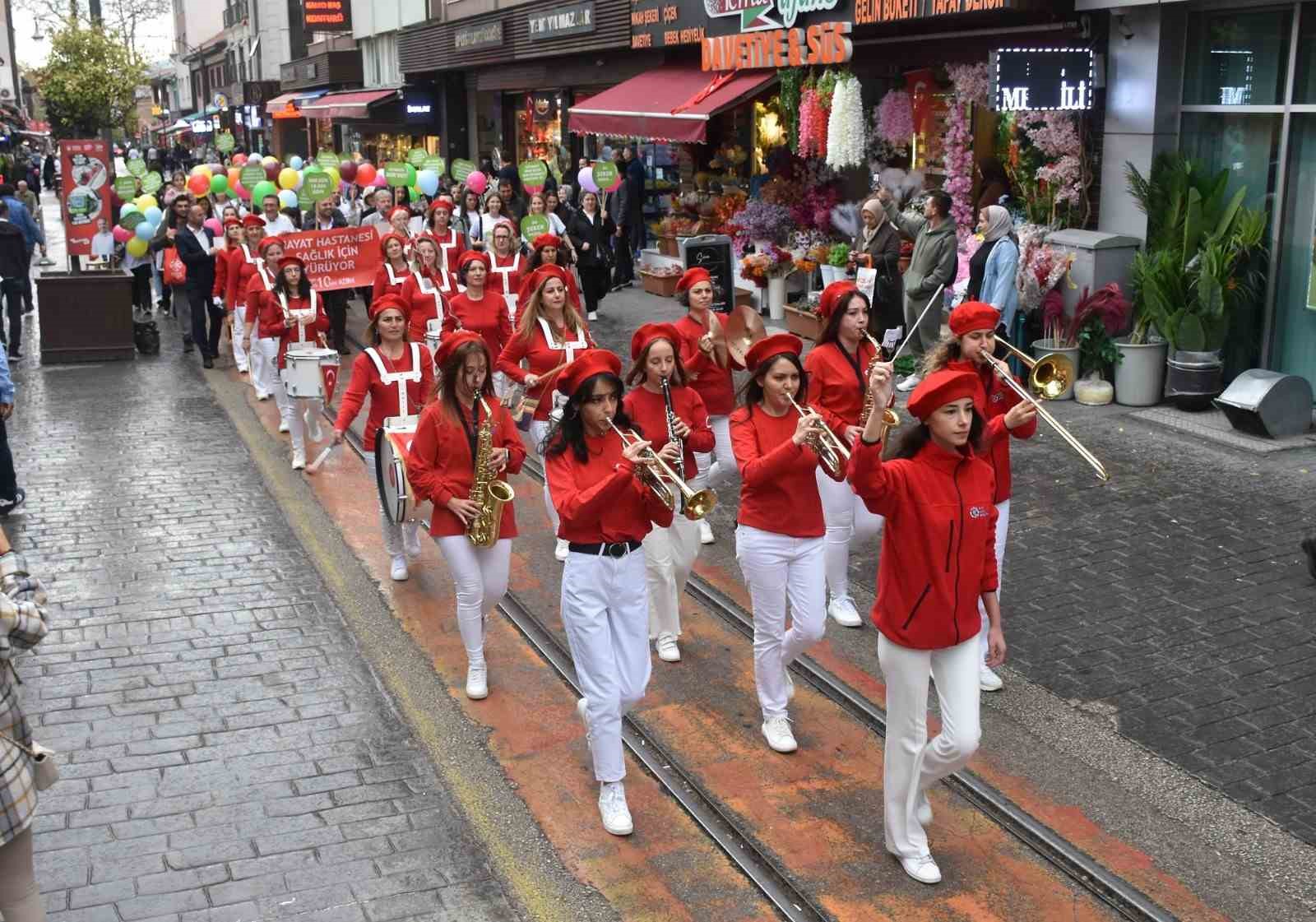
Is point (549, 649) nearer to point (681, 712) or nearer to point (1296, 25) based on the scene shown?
point (681, 712)

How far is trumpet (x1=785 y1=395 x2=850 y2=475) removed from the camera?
19.7ft

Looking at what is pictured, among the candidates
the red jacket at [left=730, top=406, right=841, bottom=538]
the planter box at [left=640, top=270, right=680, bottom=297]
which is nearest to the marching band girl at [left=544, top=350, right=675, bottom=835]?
the red jacket at [left=730, top=406, right=841, bottom=538]

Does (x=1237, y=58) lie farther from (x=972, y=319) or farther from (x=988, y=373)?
(x=972, y=319)

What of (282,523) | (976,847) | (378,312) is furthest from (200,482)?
(976,847)

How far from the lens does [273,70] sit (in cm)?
5872

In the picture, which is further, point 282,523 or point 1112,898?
point 282,523

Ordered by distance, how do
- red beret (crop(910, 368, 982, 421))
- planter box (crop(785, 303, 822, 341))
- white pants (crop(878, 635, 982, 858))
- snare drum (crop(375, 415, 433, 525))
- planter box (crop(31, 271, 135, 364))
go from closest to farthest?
red beret (crop(910, 368, 982, 421))
white pants (crop(878, 635, 982, 858))
snare drum (crop(375, 415, 433, 525))
planter box (crop(785, 303, 822, 341))
planter box (crop(31, 271, 135, 364))

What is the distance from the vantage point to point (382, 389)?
945 cm

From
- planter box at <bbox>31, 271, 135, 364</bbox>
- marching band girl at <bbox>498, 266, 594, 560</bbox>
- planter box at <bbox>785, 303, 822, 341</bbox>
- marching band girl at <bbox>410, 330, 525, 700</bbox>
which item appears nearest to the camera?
marching band girl at <bbox>410, 330, 525, 700</bbox>

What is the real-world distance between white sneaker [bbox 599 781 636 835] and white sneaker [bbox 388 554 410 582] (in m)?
3.67

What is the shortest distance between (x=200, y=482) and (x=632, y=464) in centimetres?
731

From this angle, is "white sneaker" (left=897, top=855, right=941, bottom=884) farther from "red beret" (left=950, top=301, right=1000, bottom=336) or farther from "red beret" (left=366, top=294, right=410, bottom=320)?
"red beret" (left=366, top=294, right=410, bottom=320)

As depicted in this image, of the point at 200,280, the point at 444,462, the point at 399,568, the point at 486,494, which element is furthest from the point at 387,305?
the point at 200,280

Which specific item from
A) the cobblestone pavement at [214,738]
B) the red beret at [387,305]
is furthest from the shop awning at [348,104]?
the red beret at [387,305]
